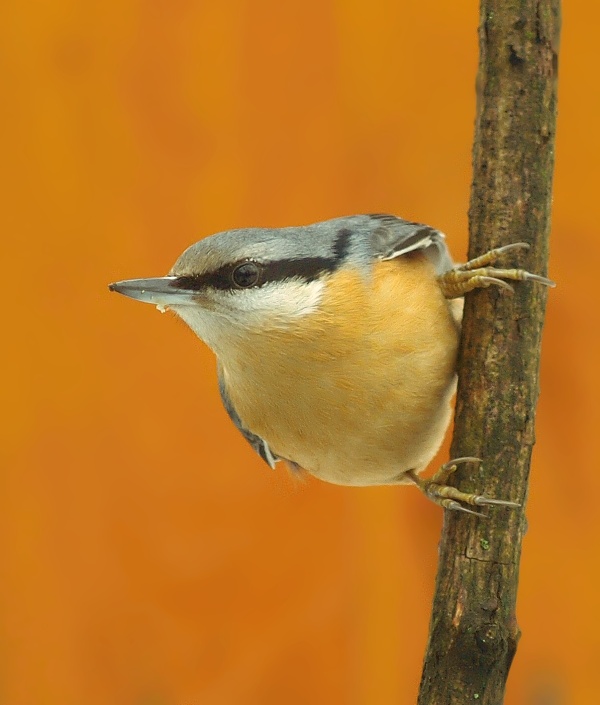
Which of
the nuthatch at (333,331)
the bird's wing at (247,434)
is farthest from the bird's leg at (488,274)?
the bird's wing at (247,434)

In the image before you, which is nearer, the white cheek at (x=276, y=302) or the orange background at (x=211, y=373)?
the white cheek at (x=276, y=302)

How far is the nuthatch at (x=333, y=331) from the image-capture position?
115 cm

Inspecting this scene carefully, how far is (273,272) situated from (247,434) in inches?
15.5

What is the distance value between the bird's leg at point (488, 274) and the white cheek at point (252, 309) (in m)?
0.20

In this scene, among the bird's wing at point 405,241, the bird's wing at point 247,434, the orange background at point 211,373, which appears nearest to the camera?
the bird's wing at point 405,241

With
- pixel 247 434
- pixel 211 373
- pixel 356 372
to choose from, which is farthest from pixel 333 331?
pixel 211 373

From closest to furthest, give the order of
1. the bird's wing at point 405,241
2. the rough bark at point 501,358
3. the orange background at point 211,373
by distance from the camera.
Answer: the rough bark at point 501,358
the bird's wing at point 405,241
the orange background at point 211,373

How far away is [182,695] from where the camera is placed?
1.89 metres

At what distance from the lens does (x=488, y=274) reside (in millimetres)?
1171

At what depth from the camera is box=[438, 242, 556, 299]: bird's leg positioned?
45.4 inches

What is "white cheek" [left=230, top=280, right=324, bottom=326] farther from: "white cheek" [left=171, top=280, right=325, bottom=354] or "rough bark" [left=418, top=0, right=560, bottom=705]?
"rough bark" [left=418, top=0, right=560, bottom=705]

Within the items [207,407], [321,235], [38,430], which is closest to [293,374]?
[321,235]

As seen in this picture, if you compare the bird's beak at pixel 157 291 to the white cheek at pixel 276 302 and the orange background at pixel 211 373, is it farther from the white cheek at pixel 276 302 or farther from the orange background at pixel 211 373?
the orange background at pixel 211 373

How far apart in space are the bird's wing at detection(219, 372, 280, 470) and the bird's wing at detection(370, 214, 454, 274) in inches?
13.0
